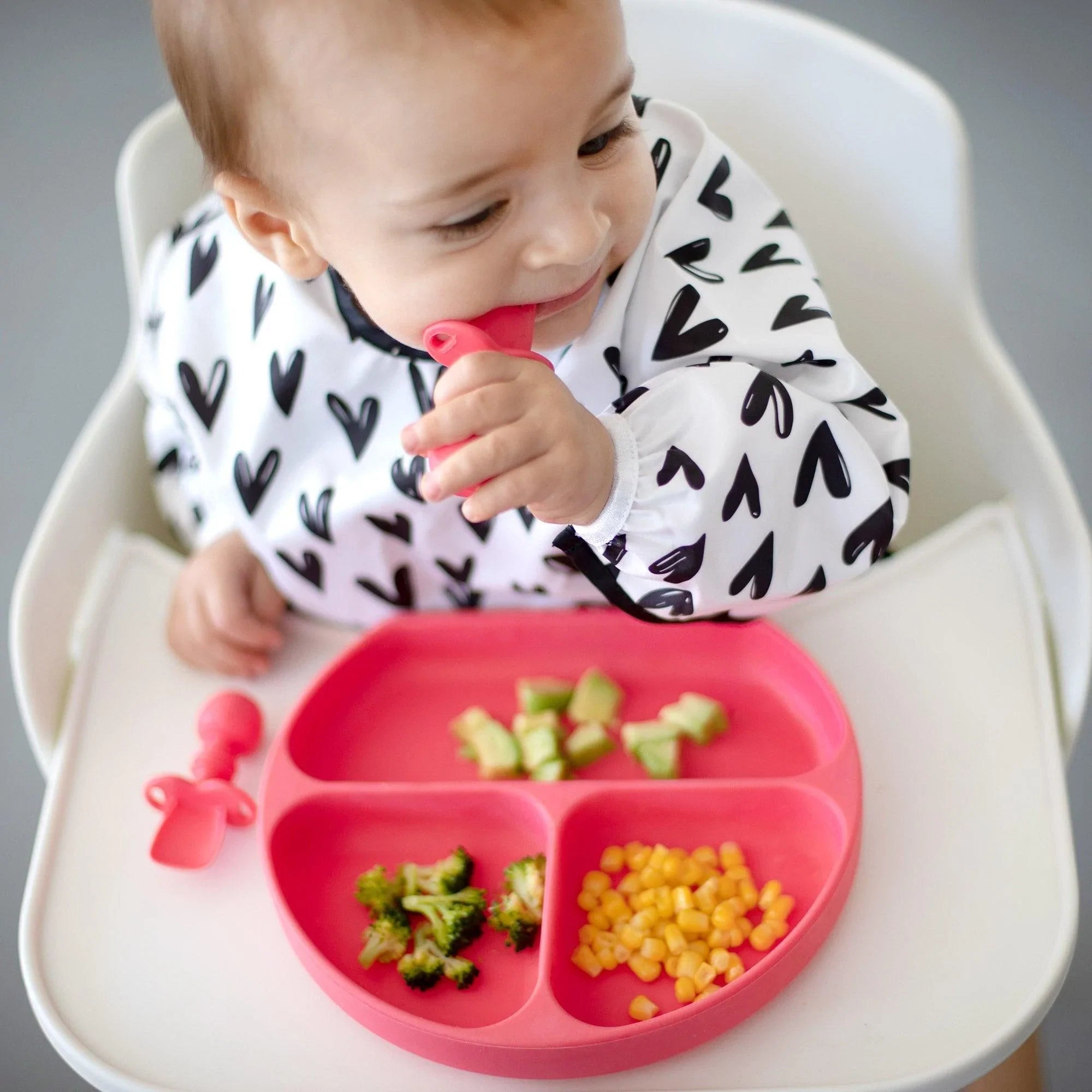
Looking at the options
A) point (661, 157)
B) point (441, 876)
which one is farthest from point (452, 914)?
point (661, 157)

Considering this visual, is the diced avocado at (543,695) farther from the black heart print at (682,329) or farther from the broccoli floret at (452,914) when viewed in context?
the black heart print at (682,329)

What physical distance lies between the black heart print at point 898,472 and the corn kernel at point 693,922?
0.84 feet

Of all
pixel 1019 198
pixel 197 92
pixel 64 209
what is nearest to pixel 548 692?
pixel 197 92

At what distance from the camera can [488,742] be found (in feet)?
2.57

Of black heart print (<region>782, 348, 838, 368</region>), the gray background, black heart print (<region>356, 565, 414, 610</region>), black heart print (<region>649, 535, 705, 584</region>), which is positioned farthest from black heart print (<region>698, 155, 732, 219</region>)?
the gray background

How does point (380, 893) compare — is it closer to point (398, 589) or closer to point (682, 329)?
point (398, 589)

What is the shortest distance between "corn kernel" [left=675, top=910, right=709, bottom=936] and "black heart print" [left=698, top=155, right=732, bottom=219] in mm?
385

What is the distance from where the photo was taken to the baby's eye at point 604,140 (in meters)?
0.57

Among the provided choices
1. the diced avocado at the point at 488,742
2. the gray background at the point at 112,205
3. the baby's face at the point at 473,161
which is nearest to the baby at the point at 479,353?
the baby's face at the point at 473,161

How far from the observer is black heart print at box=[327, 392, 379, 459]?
819 millimetres

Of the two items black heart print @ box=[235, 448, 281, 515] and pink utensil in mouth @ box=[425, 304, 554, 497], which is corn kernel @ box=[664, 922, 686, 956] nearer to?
pink utensil in mouth @ box=[425, 304, 554, 497]

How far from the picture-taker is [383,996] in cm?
69

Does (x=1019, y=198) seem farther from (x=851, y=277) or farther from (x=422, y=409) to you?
(x=422, y=409)

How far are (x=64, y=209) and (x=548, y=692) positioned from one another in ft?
4.05
